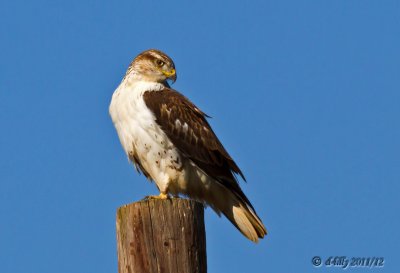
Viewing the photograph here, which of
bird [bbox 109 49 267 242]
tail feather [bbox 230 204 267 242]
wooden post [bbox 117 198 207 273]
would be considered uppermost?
bird [bbox 109 49 267 242]

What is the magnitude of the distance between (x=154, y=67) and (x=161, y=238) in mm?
4252

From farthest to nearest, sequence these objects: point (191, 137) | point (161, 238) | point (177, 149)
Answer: point (191, 137) → point (177, 149) → point (161, 238)

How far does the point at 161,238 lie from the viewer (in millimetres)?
5188

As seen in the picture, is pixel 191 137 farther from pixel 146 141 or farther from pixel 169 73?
pixel 169 73

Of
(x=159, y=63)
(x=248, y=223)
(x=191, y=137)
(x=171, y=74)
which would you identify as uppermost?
(x=159, y=63)

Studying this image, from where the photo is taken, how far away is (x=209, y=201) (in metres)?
8.71

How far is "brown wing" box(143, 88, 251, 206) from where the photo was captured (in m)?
8.37

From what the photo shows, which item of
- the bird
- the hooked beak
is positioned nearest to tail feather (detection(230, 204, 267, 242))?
the bird

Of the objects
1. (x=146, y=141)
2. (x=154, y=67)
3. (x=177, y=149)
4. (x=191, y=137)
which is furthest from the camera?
(x=154, y=67)

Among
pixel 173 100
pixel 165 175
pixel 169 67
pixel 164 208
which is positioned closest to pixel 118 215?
pixel 164 208

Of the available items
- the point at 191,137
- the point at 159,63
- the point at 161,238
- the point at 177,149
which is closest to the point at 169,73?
the point at 159,63

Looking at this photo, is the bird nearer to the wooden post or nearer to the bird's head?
the bird's head

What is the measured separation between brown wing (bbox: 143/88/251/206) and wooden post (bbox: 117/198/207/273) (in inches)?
113

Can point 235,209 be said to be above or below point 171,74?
below
